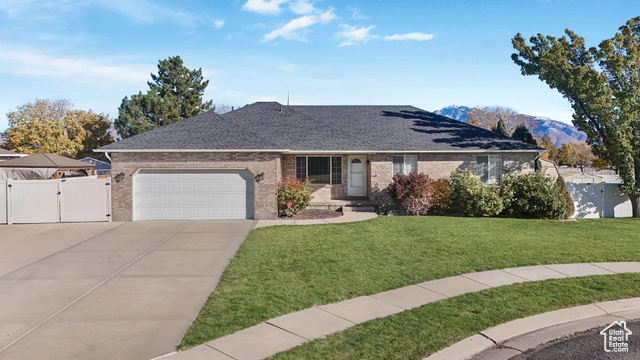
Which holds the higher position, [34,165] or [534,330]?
[34,165]

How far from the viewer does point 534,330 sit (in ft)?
20.0

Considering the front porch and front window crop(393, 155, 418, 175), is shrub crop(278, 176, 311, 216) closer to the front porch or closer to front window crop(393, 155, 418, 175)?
the front porch

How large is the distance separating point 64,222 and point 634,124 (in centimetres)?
2606

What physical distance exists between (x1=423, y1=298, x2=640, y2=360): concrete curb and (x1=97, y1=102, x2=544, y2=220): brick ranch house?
11.6m

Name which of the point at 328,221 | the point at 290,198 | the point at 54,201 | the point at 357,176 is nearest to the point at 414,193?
the point at 357,176

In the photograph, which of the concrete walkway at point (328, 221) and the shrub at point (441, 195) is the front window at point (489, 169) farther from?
the concrete walkway at point (328, 221)

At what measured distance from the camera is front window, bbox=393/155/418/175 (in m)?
19.9

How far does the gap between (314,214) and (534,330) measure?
12.0 metres

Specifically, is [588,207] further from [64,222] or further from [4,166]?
[4,166]

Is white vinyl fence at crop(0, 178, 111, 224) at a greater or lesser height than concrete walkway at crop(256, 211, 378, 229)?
greater

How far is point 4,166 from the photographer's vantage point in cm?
2091

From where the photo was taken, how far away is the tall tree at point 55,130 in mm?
41938

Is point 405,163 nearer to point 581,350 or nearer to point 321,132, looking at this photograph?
point 321,132

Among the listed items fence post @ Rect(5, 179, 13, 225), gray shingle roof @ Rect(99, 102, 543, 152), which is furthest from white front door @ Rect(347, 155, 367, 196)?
fence post @ Rect(5, 179, 13, 225)
